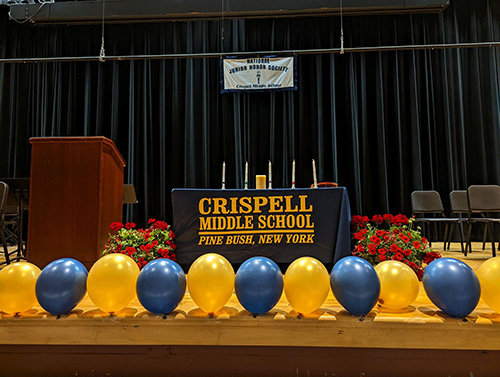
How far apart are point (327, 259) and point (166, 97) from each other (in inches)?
192

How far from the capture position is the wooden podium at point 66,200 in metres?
→ 2.61

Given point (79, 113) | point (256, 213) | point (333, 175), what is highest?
point (79, 113)

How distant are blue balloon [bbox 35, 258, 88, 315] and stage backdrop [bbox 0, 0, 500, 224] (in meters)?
4.72

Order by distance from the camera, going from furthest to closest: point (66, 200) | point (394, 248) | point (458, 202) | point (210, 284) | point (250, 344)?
1. point (458, 202)
2. point (394, 248)
3. point (66, 200)
4. point (210, 284)
5. point (250, 344)

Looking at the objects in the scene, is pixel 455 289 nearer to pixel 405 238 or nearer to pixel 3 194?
pixel 405 238

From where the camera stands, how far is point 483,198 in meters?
4.29

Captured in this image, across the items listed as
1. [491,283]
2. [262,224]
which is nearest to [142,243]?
[262,224]

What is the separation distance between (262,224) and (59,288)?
5.42ft

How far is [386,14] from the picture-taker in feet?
21.3

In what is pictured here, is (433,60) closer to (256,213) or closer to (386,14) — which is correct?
(386,14)

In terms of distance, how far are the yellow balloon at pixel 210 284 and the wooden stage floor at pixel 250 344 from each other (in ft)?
0.23

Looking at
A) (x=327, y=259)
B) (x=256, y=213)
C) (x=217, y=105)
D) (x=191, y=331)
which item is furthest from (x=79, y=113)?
(x=191, y=331)

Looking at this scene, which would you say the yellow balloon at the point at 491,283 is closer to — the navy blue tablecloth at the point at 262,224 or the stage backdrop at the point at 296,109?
the navy blue tablecloth at the point at 262,224

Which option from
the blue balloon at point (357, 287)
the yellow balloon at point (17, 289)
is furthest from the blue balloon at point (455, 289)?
the yellow balloon at point (17, 289)
